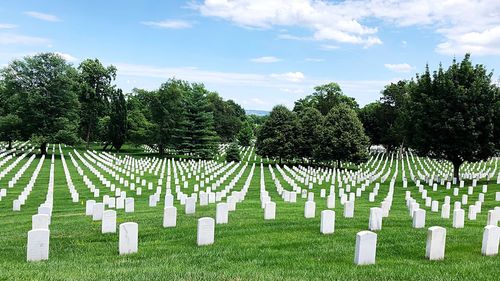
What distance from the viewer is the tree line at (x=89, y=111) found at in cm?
5319

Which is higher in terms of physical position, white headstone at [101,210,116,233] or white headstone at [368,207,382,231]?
white headstone at [368,207,382,231]

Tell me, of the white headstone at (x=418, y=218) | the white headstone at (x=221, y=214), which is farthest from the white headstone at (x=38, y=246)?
the white headstone at (x=418, y=218)

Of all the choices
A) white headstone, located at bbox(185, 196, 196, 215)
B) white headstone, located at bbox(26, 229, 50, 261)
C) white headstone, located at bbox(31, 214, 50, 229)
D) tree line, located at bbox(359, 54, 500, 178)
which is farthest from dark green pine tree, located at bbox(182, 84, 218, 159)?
white headstone, located at bbox(26, 229, 50, 261)

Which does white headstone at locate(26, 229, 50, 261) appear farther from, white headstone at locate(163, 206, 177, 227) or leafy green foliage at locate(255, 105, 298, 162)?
leafy green foliage at locate(255, 105, 298, 162)

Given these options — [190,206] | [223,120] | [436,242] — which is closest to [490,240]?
[436,242]

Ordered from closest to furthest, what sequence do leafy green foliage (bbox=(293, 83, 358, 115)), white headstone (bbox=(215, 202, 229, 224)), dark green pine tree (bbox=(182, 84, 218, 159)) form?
white headstone (bbox=(215, 202, 229, 224)), dark green pine tree (bbox=(182, 84, 218, 159)), leafy green foliage (bbox=(293, 83, 358, 115))

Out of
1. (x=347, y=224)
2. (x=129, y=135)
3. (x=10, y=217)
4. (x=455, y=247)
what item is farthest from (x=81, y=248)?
(x=129, y=135)

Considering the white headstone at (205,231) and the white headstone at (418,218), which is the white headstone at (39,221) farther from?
the white headstone at (418,218)

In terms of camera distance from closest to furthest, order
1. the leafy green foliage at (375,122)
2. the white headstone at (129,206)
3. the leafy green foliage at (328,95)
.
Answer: the white headstone at (129,206), the leafy green foliage at (375,122), the leafy green foliage at (328,95)

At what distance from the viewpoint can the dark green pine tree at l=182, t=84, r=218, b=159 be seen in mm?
58406

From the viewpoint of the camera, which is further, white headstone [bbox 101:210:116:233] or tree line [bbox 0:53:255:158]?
tree line [bbox 0:53:255:158]

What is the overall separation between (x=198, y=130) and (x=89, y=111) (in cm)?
2196

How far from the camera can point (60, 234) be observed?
32.9ft

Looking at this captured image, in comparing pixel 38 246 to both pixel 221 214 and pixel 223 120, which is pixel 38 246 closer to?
pixel 221 214
